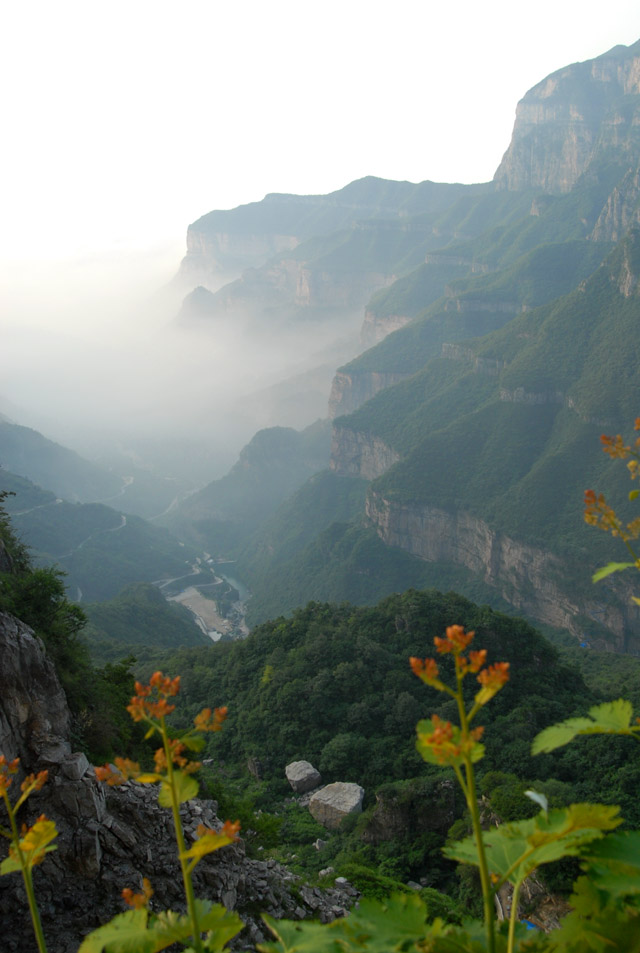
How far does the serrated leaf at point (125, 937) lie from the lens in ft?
11.9

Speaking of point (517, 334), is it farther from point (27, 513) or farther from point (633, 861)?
point (633, 861)

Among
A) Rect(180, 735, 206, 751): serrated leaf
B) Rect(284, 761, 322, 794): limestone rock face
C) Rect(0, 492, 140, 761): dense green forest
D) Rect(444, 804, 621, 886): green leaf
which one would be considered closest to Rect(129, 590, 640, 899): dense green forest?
Rect(284, 761, 322, 794): limestone rock face

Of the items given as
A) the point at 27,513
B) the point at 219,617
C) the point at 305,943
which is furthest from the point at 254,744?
the point at 27,513

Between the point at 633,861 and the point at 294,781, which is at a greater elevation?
the point at 633,861

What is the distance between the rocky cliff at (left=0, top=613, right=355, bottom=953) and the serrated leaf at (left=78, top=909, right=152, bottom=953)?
8643 millimetres

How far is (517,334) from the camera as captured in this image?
126938 mm

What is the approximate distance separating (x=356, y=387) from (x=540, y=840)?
590 ft

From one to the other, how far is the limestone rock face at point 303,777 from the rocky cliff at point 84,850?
1429 centimetres

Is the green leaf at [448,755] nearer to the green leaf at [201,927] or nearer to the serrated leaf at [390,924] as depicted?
the serrated leaf at [390,924]

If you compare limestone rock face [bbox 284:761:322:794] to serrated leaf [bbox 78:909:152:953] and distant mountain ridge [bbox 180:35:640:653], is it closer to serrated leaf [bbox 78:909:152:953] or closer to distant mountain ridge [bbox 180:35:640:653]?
serrated leaf [bbox 78:909:152:953]

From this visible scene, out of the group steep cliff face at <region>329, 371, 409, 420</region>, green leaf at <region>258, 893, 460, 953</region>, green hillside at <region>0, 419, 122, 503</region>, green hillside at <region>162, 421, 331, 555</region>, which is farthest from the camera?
steep cliff face at <region>329, 371, 409, 420</region>

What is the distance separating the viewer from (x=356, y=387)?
181m

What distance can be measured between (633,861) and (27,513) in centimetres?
11369

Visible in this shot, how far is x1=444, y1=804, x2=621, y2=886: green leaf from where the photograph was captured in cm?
351
